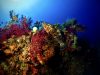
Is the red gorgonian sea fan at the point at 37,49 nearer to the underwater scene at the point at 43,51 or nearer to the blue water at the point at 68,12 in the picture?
the underwater scene at the point at 43,51

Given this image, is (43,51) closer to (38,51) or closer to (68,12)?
(38,51)

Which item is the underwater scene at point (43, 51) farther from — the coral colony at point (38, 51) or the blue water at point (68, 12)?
the blue water at point (68, 12)

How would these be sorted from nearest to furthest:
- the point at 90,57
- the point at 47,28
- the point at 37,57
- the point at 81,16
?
the point at 37,57
the point at 47,28
the point at 90,57
the point at 81,16

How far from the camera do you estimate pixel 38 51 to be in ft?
19.1

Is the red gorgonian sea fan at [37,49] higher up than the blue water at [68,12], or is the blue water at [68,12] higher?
the blue water at [68,12]

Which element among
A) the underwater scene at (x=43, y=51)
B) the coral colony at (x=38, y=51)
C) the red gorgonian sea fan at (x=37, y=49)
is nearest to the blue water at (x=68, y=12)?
the underwater scene at (x=43, y=51)

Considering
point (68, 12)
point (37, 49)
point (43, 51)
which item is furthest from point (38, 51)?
point (68, 12)

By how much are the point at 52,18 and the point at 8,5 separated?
2.41 m

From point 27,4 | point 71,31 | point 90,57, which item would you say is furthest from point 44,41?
point 27,4

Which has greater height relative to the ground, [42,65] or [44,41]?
[44,41]

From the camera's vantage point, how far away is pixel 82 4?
10.1 meters

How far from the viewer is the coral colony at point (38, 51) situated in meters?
5.88

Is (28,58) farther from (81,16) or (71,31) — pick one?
(81,16)

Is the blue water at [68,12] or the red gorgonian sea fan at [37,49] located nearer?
the red gorgonian sea fan at [37,49]
